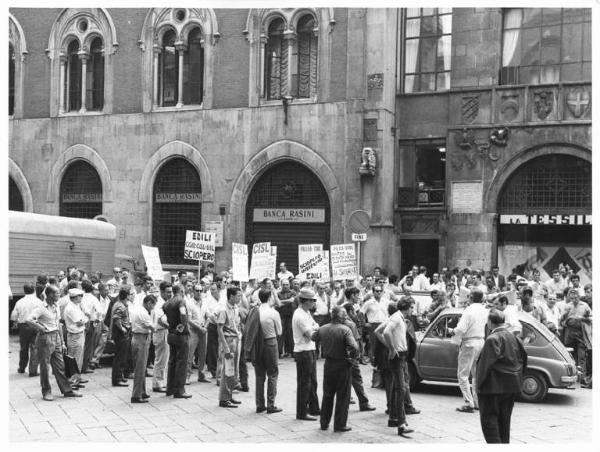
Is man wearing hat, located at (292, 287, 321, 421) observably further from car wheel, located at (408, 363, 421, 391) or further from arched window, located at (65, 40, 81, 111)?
arched window, located at (65, 40, 81, 111)

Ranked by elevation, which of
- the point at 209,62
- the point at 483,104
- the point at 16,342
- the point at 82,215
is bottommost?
the point at 16,342

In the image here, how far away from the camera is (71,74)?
33562mm

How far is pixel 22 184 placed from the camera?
33.9 metres

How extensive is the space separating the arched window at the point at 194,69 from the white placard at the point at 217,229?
Answer: 4.54m

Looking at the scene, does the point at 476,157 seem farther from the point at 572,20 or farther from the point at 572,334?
the point at 572,334

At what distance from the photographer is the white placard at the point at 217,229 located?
2989 centimetres

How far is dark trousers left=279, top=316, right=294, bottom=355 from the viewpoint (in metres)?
19.6

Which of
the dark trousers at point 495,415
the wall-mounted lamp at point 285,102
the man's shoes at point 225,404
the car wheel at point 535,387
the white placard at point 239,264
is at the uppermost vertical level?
the wall-mounted lamp at point 285,102

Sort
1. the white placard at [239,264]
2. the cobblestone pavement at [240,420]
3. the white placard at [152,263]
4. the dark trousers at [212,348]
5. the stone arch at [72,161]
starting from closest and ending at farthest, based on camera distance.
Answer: the cobblestone pavement at [240,420], the dark trousers at [212,348], the white placard at [239,264], the white placard at [152,263], the stone arch at [72,161]

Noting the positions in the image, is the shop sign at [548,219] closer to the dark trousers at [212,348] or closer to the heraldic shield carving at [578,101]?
the heraldic shield carving at [578,101]

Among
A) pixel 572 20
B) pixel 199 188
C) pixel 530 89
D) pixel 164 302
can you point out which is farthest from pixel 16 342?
pixel 572 20

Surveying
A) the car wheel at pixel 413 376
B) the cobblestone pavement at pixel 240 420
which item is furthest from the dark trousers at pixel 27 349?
the car wheel at pixel 413 376

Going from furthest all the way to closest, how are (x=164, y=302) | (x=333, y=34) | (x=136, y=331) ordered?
1. (x=333, y=34)
2. (x=164, y=302)
3. (x=136, y=331)
